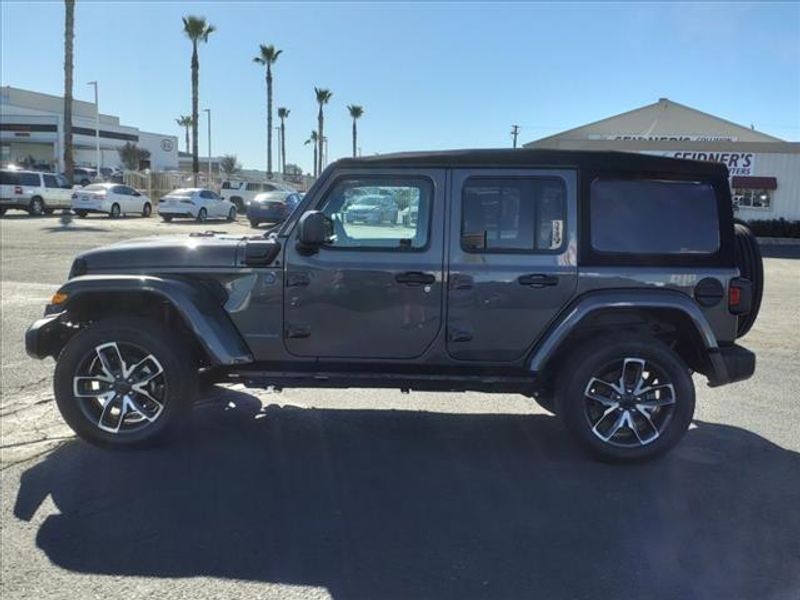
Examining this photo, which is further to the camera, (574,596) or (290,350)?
(290,350)

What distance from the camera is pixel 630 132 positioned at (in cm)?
3384

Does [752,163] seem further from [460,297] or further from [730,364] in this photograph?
[460,297]

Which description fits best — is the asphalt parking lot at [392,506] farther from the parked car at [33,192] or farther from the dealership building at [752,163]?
the parked car at [33,192]

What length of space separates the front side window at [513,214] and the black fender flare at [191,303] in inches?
66.6

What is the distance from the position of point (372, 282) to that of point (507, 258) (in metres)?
0.91

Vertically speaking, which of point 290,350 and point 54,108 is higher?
point 54,108

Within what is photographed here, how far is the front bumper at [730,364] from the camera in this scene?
15.6 ft

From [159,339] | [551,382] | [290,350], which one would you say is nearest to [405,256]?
[290,350]

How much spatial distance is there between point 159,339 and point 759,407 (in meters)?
4.96

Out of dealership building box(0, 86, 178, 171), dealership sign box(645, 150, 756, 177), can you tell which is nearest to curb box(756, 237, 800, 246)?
dealership sign box(645, 150, 756, 177)

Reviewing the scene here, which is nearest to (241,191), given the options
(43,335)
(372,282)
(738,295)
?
(43,335)

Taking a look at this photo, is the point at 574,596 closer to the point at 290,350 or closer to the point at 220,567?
the point at 220,567

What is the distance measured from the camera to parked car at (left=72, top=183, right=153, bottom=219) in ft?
95.8

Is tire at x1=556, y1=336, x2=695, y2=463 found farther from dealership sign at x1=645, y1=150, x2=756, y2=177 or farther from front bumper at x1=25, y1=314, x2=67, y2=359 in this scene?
dealership sign at x1=645, y1=150, x2=756, y2=177
